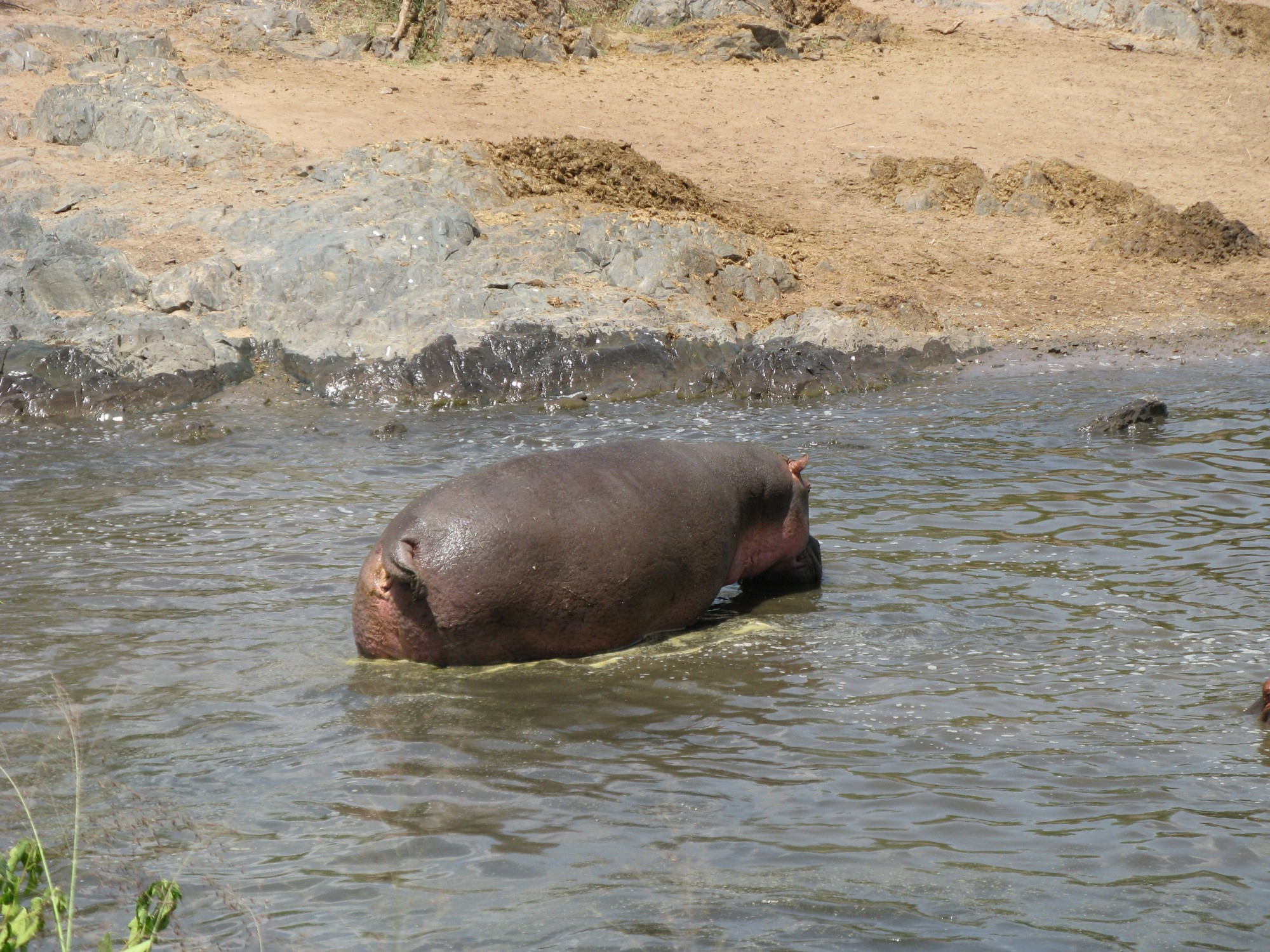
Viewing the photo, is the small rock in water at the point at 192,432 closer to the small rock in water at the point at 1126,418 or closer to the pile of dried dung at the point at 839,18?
the small rock in water at the point at 1126,418

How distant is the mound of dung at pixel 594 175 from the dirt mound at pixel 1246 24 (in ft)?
38.7

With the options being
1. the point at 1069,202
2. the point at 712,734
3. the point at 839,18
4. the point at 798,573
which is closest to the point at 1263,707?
the point at 712,734

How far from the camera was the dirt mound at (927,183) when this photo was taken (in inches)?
607

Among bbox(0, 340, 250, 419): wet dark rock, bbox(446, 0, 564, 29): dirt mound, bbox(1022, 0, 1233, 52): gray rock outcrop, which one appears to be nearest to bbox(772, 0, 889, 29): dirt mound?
bbox(1022, 0, 1233, 52): gray rock outcrop

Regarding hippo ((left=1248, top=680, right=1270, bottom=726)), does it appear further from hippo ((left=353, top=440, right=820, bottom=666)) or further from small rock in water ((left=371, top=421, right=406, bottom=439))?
small rock in water ((left=371, top=421, right=406, bottom=439))

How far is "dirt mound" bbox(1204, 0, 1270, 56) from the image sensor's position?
21.0 metres

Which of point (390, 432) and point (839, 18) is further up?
point (839, 18)

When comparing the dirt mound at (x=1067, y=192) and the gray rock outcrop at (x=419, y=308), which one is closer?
the gray rock outcrop at (x=419, y=308)

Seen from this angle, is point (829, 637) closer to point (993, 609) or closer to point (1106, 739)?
point (993, 609)

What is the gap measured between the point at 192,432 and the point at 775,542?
5275 millimetres

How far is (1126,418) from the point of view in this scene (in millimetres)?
9453

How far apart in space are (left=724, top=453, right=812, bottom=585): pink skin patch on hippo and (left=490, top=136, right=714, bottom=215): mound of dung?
7.47 m

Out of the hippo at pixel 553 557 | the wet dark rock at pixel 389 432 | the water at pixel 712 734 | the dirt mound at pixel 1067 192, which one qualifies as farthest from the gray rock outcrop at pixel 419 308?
the hippo at pixel 553 557

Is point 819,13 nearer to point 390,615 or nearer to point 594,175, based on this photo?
point 594,175
